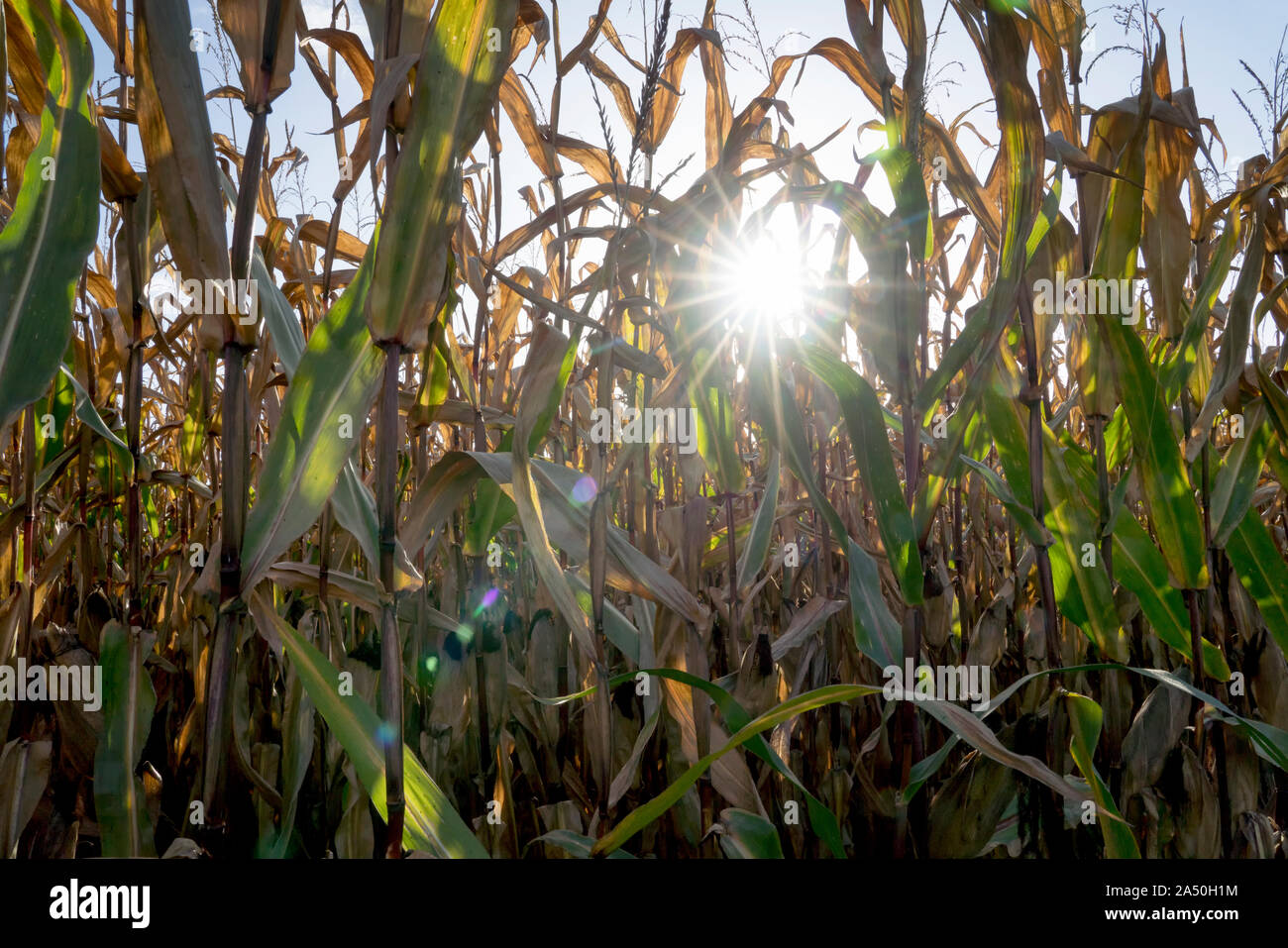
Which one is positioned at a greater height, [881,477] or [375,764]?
[881,477]

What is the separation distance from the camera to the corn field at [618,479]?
2.69 ft

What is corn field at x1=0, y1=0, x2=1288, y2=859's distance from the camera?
0.82 m

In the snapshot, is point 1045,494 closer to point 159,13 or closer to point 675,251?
point 675,251

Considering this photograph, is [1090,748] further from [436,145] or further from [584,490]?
[436,145]

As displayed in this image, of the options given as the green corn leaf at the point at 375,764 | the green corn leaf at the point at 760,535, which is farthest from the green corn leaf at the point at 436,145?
the green corn leaf at the point at 760,535

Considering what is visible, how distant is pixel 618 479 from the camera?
139 centimetres

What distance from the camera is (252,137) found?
2.70 feet

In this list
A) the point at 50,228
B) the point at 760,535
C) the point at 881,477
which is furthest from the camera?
the point at 760,535

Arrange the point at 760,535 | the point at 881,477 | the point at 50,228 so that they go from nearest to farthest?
the point at 50,228
the point at 881,477
the point at 760,535

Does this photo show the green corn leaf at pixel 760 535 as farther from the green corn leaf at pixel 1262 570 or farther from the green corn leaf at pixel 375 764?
the green corn leaf at pixel 1262 570

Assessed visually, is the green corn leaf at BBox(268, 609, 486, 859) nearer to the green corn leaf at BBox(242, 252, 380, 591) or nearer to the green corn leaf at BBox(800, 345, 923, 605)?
the green corn leaf at BBox(242, 252, 380, 591)

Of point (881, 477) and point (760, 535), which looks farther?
point (760, 535)

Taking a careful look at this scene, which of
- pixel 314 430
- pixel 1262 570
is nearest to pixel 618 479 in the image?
pixel 314 430

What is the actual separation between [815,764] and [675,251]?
3.61 ft
